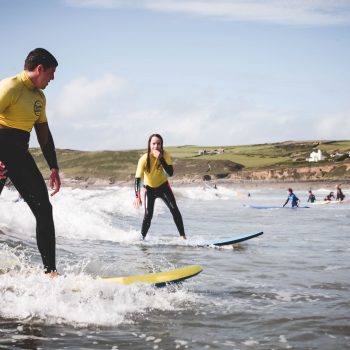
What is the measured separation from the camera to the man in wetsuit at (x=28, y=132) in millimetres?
5102

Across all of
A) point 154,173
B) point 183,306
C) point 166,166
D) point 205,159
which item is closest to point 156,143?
point 166,166

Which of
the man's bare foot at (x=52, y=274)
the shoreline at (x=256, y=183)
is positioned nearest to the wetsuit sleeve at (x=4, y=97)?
the man's bare foot at (x=52, y=274)

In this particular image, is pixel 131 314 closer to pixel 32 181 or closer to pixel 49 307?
pixel 49 307

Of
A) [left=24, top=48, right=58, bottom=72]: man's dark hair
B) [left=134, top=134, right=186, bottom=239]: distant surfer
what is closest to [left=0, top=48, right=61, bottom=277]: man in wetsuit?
[left=24, top=48, right=58, bottom=72]: man's dark hair

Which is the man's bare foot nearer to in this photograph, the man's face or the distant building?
the man's face

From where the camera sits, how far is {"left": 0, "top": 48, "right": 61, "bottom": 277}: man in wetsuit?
510 centimetres

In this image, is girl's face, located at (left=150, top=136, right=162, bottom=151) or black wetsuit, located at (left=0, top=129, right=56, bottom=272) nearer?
black wetsuit, located at (left=0, top=129, right=56, bottom=272)

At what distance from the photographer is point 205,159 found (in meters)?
121

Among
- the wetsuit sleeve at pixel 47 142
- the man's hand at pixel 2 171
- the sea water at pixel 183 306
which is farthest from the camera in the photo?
the wetsuit sleeve at pixel 47 142

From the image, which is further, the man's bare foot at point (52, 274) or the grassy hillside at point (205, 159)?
the grassy hillside at point (205, 159)

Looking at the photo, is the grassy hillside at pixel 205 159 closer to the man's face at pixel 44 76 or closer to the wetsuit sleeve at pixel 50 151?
the wetsuit sleeve at pixel 50 151

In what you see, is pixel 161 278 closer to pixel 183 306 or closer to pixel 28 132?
pixel 183 306

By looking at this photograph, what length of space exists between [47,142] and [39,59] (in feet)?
3.38

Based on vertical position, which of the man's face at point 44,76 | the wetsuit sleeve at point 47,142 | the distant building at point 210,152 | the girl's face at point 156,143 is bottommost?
the wetsuit sleeve at point 47,142
